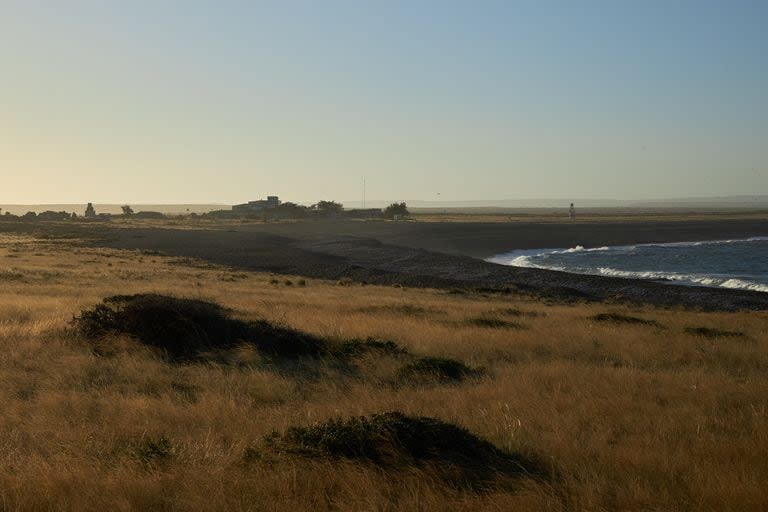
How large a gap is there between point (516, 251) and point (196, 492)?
216ft

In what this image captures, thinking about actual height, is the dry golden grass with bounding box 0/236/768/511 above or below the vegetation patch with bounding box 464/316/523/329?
above

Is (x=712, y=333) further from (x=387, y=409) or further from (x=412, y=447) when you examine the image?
(x=412, y=447)

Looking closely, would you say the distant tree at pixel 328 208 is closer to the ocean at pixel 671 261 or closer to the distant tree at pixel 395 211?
the distant tree at pixel 395 211

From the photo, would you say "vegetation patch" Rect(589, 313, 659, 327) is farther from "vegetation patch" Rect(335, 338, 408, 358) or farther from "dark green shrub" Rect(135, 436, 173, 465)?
"dark green shrub" Rect(135, 436, 173, 465)

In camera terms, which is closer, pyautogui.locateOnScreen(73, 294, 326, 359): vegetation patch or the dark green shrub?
the dark green shrub

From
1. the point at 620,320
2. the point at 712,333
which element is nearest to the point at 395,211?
the point at 620,320

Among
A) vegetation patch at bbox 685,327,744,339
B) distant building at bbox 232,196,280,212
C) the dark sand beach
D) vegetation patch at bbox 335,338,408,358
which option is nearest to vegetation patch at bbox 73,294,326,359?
vegetation patch at bbox 335,338,408,358

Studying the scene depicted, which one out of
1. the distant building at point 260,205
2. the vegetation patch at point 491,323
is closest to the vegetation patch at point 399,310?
the vegetation patch at point 491,323

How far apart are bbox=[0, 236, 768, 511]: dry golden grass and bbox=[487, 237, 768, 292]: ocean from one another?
1114 inches

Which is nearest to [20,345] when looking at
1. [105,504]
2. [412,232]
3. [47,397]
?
[47,397]

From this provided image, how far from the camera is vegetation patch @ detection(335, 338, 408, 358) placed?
1292 cm

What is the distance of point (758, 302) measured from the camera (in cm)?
3297

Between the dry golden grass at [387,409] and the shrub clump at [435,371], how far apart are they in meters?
0.38

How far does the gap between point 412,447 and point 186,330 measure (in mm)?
8235
